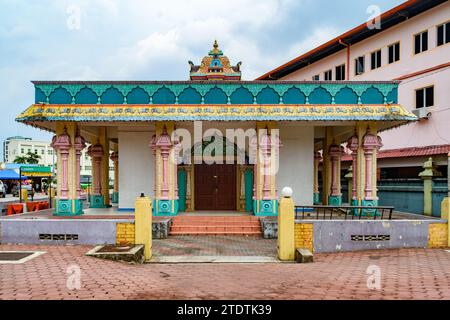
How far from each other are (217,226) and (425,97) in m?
14.6

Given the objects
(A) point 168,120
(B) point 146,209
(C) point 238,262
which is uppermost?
(A) point 168,120

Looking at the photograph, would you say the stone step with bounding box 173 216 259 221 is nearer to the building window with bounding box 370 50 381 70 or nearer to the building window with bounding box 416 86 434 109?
the building window with bounding box 416 86 434 109

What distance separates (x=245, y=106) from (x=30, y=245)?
816 centimetres

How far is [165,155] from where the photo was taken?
14.1 m

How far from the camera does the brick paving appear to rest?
1026cm

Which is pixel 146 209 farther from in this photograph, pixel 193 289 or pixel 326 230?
pixel 326 230

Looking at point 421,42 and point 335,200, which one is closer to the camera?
point 335,200

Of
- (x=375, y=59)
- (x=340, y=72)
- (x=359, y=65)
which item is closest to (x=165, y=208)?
(x=375, y=59)

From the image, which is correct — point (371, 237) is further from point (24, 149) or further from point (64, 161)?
point (24, 149)

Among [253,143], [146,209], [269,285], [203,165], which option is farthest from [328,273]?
[203,165]

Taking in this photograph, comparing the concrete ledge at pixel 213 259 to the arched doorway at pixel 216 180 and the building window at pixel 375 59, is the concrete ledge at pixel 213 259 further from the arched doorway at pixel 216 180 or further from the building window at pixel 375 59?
the building window at pixel 375 59

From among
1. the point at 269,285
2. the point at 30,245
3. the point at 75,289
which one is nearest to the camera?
the point at 75,289

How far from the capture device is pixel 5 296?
605 cm

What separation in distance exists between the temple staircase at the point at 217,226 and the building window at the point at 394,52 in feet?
51.8
